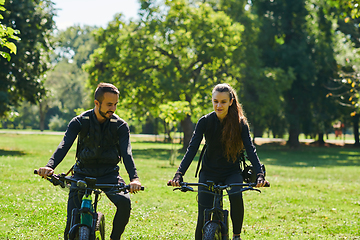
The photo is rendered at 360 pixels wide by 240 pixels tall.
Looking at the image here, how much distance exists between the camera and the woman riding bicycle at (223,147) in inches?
167

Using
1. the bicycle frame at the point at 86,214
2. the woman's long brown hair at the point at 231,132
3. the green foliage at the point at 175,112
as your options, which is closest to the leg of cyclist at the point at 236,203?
the woman's long brown hair at the point at 231,132

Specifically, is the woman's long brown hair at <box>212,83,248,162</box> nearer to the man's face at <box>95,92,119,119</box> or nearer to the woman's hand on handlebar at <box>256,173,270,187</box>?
the woman's hand on handlebar at <box>256,173,270,187</box>

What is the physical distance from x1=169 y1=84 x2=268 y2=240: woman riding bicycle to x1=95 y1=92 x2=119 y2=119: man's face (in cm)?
91

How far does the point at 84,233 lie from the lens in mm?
3400

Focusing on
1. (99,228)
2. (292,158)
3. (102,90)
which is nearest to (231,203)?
(99,228)

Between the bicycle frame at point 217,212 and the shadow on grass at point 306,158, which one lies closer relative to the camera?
the bicycle frame at point 217,212

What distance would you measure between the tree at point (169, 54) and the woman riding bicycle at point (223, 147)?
24299 millimetres

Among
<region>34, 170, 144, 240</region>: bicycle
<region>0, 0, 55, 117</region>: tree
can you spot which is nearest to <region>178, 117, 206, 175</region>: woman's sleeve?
A: <region>34, 170, 144, 240</region>: bicycle

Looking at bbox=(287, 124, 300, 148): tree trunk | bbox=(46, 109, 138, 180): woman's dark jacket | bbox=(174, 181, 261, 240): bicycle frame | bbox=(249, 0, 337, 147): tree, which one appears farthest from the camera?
bbox=(287, 124, 300, 148): tree trunk

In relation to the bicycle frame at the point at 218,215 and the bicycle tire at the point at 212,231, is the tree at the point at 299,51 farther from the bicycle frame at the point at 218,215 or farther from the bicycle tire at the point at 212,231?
the bicycle tire at the point at 212,231

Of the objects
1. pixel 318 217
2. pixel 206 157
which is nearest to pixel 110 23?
pixel 318 217

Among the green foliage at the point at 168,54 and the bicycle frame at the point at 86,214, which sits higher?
the green foliage at the point at 168,54

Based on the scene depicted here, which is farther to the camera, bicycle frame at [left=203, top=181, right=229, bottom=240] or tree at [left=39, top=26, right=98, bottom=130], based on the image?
tree at [left=39, top=26, right=98, bottom=130]

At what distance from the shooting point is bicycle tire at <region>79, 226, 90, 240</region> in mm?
3381
